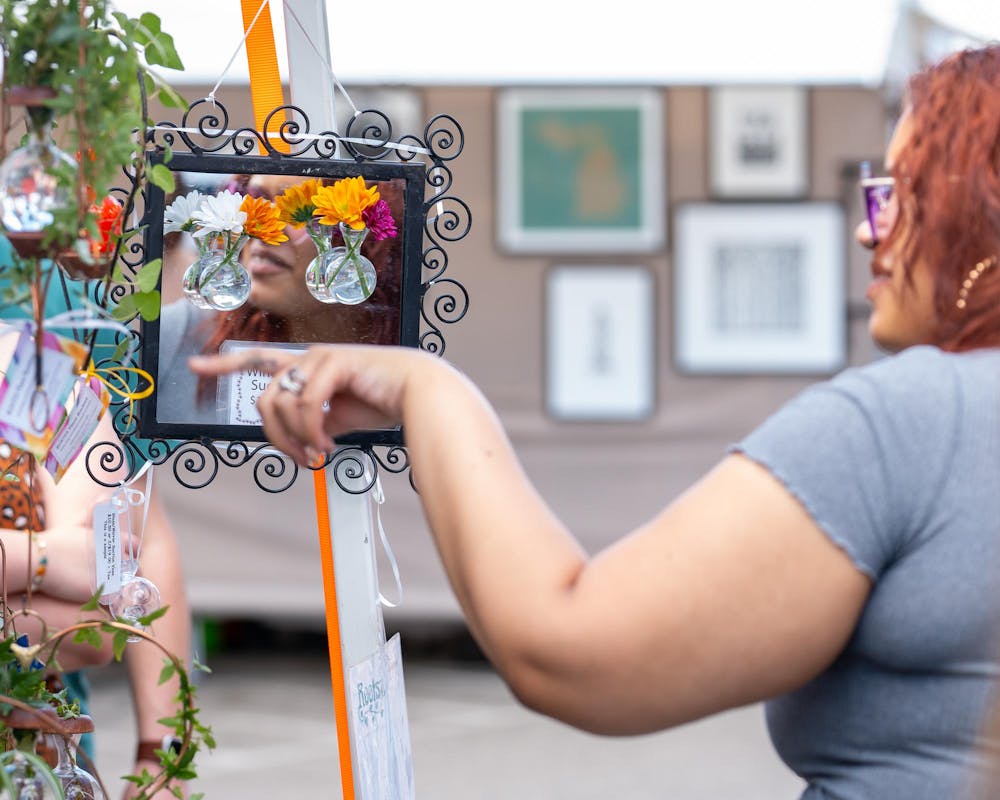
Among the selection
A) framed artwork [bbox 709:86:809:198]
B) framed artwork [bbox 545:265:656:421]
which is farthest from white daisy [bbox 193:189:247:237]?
framed artwork [bbox 709:86:809:198]

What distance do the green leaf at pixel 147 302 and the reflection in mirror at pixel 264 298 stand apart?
0.38ft

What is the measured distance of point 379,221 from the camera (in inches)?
45.6

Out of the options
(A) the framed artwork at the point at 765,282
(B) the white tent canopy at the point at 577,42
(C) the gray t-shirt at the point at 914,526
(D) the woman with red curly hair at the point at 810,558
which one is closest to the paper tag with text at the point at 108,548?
(D) the woman with red curly hair at the point at 810,558

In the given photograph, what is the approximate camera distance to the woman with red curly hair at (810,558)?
68 cm

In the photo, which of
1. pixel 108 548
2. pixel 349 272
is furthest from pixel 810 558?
pixel 108 548

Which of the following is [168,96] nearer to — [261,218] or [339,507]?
[261,218]

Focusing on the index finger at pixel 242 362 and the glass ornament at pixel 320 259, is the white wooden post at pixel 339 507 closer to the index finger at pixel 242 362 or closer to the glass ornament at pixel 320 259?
the glass ornament at pixel 320 259

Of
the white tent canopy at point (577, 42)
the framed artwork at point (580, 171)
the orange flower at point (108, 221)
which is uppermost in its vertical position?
the white tent canopy at point (577, 42)

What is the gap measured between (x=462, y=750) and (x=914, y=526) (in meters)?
3.48

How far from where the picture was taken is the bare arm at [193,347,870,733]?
0.68m

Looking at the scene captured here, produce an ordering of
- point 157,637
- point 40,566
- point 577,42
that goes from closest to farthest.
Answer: point 40,566 → point 157,637 → point 577,42

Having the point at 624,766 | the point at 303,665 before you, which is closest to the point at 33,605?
→ the point at 624,766

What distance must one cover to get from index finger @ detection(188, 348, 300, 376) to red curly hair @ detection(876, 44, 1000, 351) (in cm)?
37

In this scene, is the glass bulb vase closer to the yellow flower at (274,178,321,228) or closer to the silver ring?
the yellow flower at (274,178,321,228)
